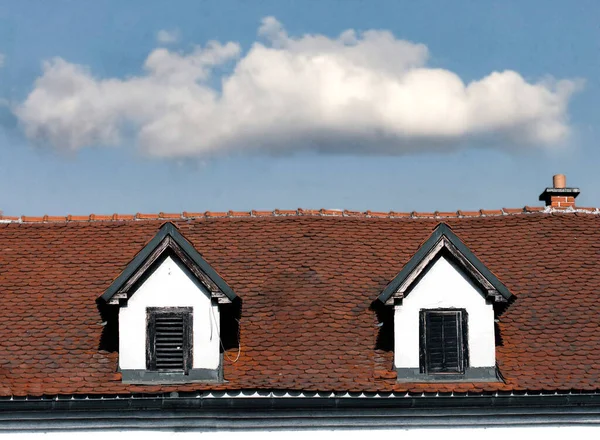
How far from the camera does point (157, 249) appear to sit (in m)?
16.9

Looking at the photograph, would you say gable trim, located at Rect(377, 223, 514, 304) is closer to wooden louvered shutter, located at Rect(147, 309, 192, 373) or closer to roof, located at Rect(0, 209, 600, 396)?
roof, located at Rect(0, 209, 600, 396)

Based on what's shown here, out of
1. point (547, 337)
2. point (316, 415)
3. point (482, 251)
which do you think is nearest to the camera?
point (316, 415)

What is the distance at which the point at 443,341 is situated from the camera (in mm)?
17078

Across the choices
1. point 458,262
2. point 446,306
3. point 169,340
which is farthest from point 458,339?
point 169,340

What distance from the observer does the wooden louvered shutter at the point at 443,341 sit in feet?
55.7

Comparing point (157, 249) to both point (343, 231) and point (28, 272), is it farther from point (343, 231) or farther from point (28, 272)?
point (343, 231)

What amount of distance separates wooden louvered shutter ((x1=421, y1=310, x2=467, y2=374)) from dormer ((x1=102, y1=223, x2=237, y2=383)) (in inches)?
147

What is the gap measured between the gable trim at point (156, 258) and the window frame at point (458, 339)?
11.9 ft

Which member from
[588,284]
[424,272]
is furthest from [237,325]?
[588,284]

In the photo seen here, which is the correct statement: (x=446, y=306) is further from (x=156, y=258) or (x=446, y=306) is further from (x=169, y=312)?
(x=156, y=258)

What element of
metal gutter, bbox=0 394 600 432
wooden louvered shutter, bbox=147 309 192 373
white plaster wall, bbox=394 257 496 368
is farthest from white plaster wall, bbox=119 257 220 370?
white plaster wall, bbox=394 257 496 368

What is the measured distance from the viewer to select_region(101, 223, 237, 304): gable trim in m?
16.8

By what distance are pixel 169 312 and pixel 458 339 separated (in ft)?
18.1

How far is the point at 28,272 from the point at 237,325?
5058 mm
